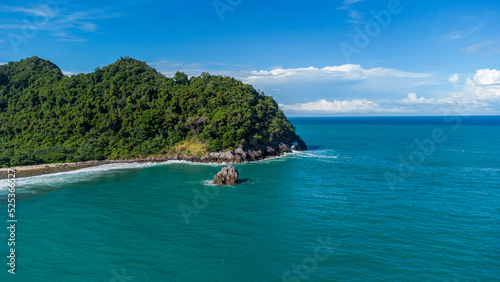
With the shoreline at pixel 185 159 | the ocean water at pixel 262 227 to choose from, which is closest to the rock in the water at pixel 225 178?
the ocean water at pixel 262 227

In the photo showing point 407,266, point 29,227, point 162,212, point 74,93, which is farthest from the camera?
point 74,93

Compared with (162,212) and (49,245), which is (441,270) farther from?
(49,245)

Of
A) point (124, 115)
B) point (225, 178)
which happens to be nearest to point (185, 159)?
point (124, 115)

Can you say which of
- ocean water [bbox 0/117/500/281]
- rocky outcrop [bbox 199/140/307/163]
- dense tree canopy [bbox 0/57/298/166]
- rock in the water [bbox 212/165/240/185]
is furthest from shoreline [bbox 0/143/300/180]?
rock in the water [bbox 212/165/240/185]

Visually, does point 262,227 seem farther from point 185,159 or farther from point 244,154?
point 185,159

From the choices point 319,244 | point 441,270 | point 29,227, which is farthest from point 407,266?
point 29,227

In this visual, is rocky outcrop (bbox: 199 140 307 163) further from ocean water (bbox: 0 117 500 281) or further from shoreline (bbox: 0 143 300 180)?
ocean water (bbox: 0 117 500 281)
